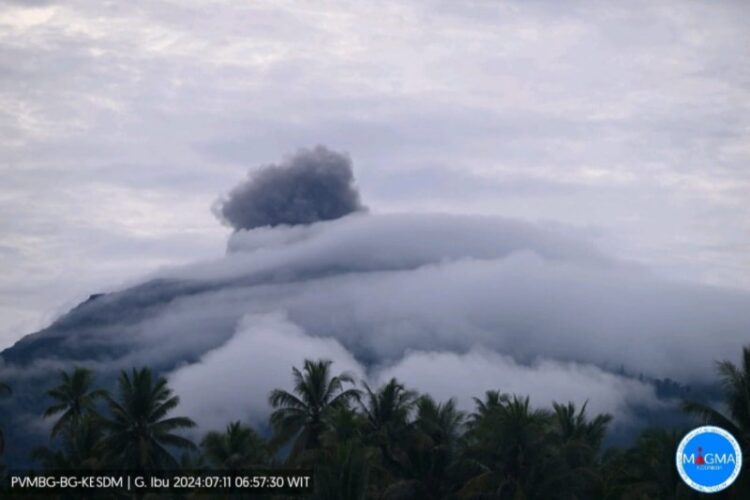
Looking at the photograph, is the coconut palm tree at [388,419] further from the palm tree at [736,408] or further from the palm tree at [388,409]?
the palm tree at [736,408]

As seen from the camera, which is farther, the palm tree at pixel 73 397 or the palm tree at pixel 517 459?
the palm tree at pixel 73 397

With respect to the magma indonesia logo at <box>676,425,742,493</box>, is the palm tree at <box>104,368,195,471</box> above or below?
above

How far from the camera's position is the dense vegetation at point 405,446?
75625 millimetres

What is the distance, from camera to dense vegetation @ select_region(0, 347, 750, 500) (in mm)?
75625

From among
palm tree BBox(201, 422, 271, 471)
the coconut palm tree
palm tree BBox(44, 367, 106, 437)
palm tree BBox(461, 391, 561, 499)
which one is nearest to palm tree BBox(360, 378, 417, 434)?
the coconut palm tree

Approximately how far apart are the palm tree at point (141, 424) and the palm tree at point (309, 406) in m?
7.32

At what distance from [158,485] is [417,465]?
65.1 feet

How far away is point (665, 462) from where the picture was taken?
79.7 metres

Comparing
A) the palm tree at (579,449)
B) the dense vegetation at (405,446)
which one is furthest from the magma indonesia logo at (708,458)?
the palm tree at (579,449)

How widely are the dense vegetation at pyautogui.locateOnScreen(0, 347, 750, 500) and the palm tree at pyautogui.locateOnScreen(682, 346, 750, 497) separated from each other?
77 mm

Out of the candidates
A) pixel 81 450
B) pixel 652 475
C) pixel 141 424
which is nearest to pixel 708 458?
pixel 652 475

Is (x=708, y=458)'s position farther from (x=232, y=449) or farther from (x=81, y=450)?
(x=81, y=450)
